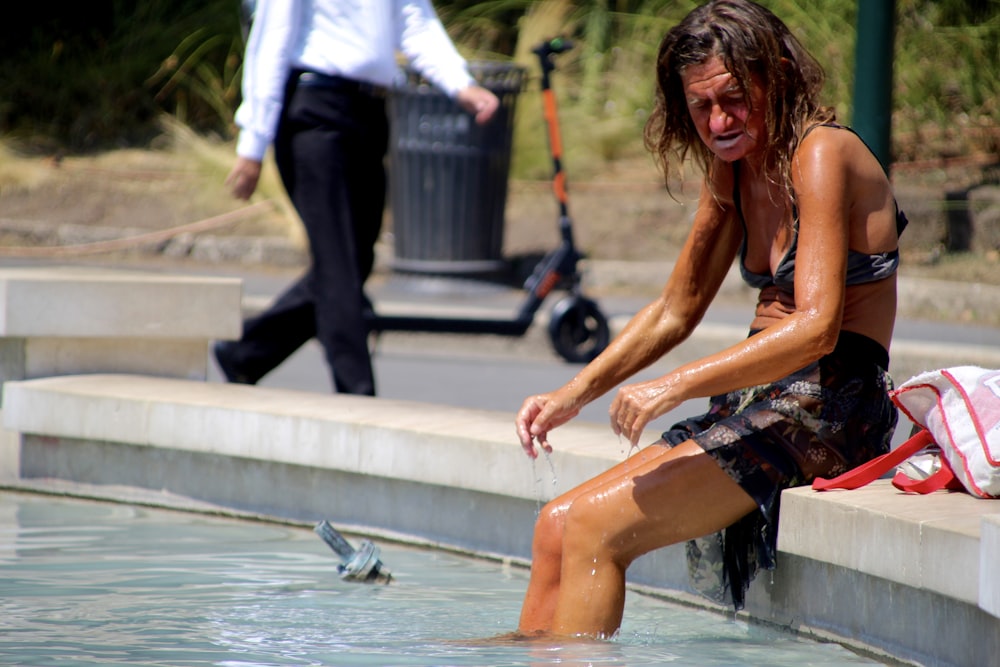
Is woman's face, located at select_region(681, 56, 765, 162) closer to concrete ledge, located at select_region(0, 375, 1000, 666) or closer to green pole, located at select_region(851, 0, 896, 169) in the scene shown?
concrete ledge, located at select_region(0, 375, 1000, 666)

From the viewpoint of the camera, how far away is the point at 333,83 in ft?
17.4

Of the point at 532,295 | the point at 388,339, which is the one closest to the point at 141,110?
the point at 388,339

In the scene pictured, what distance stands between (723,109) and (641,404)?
0.63 metres

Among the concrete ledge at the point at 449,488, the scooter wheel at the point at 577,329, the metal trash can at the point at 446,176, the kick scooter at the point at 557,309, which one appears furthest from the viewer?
the metal trash can at the point at 446,176

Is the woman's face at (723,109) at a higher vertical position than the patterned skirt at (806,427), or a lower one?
higher

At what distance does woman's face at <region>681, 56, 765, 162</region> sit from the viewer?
10.0 feet

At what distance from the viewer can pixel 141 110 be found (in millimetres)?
15336

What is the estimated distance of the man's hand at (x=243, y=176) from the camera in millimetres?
5211

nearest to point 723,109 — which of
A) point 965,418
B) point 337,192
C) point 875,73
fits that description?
point 965,418

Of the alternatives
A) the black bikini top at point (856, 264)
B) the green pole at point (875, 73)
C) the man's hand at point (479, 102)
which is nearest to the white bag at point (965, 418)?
the black bikini top at point (856, 264)

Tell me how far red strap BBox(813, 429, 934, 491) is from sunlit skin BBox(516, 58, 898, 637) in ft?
0.54

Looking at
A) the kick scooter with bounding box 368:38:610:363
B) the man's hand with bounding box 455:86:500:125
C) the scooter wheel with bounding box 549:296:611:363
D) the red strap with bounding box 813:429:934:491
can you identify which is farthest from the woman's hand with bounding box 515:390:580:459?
the scooter wheel with bounding box 549:296:611:363

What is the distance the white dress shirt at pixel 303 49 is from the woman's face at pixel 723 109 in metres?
2.38

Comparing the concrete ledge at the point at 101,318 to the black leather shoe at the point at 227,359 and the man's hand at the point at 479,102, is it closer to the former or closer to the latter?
the black leather shoe at the point at 227,359
